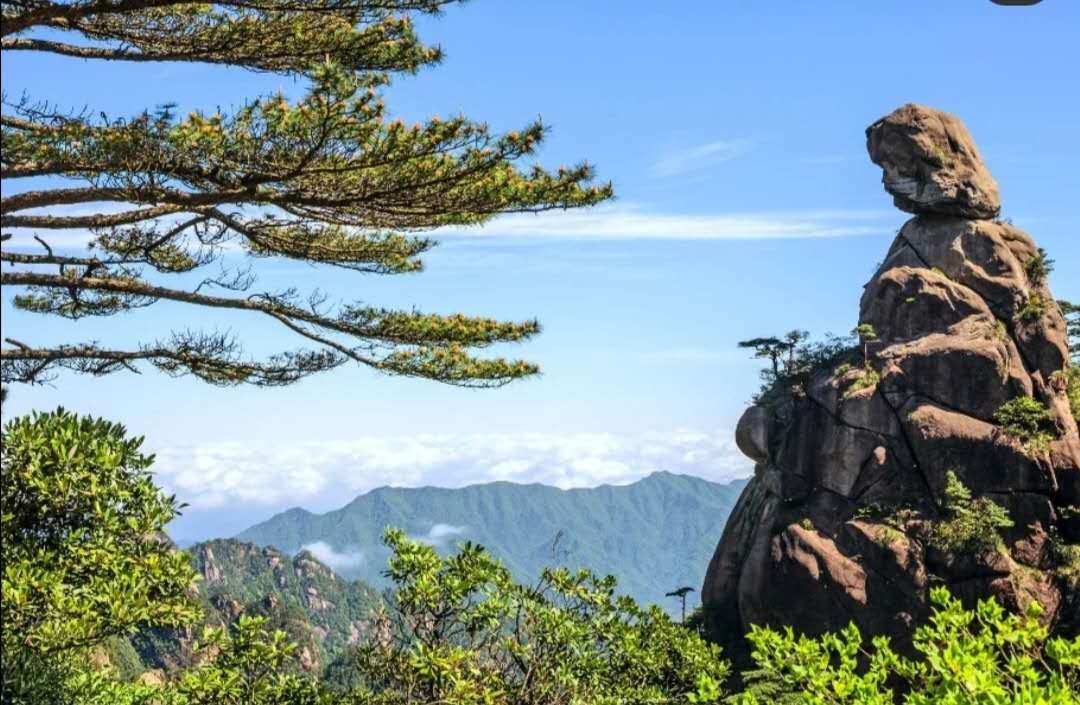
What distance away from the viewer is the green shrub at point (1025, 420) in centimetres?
2594

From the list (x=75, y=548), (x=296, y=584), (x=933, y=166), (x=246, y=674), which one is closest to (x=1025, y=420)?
(x=933, y=166)

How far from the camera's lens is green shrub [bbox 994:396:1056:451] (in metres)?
25.9

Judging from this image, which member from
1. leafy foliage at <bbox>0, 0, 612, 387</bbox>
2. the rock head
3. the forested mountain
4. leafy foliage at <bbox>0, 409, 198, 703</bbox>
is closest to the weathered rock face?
the rock head

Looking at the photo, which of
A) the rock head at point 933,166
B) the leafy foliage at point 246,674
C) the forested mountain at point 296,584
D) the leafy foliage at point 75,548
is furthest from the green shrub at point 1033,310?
the forested mountain at point 296,584

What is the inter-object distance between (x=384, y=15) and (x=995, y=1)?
29.2 ft

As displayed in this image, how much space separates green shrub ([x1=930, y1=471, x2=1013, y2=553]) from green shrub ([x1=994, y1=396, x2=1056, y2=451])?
1.91 meters

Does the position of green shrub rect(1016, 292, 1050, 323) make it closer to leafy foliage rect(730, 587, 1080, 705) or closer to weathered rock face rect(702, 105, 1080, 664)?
weathered rock face rect(702, 105, 1080, 664)

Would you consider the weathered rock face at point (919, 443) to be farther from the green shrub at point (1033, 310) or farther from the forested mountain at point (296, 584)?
the forested mountain at point (296, 584)

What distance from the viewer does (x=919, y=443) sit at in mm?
26688

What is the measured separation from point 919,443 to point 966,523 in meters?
2.47

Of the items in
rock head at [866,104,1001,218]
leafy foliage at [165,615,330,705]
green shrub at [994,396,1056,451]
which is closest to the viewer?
leafy foliage at [165,615,330,705]

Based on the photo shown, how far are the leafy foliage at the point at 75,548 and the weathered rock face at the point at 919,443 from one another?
22745 mm

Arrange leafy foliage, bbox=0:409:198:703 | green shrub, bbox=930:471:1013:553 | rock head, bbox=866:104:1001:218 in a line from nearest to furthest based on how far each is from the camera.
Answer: leafy foliage, bbox=0:409:198:703
green shrub, bbox=930:471:1013:553
rock head, bbox=866:104:1001:218

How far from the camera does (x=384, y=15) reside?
1066 centimetres
